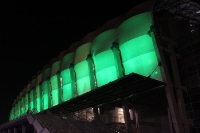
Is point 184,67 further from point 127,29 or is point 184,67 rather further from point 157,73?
point 127,29

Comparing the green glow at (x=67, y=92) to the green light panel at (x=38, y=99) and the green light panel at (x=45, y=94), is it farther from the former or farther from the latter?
the green light panel at (x=38, y=99)

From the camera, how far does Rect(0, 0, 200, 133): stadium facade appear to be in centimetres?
2297

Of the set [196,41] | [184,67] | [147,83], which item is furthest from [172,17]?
[147,83]

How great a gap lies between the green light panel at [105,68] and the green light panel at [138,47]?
1.67m

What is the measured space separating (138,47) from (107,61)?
4.41 meters

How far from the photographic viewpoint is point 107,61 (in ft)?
91.5

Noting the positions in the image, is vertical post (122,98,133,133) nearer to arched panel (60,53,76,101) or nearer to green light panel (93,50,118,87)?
green light panel (93,50,118,87)

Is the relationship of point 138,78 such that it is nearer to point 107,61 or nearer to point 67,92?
point 107,61

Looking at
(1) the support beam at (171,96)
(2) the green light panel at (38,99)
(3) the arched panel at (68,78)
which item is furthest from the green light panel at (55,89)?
(1) the support beam at (171,96)

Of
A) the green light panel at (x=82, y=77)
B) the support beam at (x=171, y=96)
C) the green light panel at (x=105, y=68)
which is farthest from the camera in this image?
the green light panel at (x=82, y=77)

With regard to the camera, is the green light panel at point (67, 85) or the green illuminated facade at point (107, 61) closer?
the green illuminated facade at point (107, 61)

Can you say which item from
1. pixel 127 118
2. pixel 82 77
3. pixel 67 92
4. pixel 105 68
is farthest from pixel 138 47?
pixel 67 92

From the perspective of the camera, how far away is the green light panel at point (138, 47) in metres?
24.5

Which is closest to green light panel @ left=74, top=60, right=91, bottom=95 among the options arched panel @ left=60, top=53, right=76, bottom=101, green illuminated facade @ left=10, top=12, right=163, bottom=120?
green illuminated facade @ left=10, top=12, right=163, bottom=120
